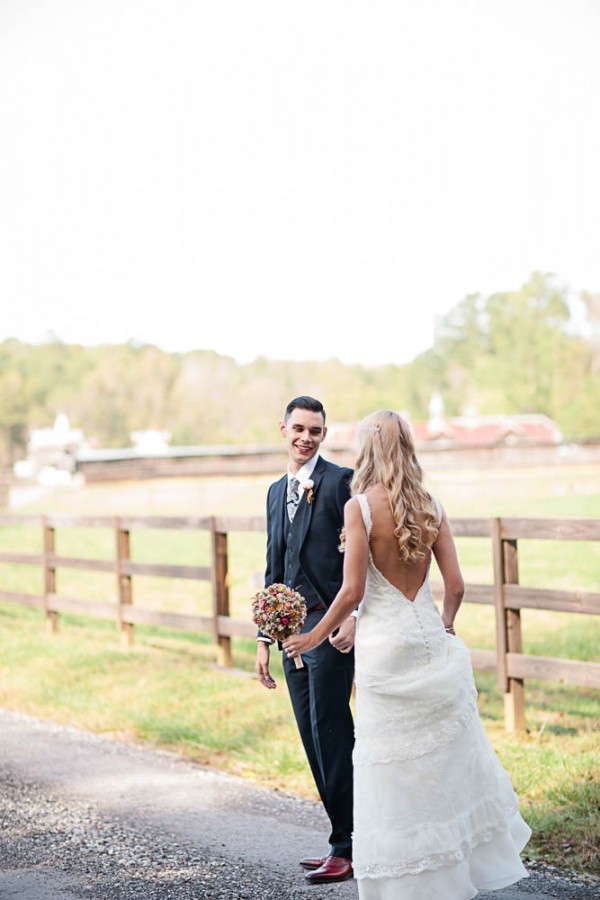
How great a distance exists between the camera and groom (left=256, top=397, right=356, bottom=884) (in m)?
4.59

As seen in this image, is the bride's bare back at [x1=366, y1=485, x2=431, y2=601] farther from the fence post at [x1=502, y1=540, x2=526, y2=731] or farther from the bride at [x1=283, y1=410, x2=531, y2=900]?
the fence post at [x1=502, y1=540, x2=526, y2=731]

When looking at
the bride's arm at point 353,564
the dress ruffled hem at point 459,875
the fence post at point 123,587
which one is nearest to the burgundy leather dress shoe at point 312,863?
→ the dress ruffled hem at point 459,875

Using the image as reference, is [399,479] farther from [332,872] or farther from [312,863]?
[312,863]

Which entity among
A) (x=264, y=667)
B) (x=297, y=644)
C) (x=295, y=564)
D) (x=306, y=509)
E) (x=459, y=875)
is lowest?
(x=459, y=875)

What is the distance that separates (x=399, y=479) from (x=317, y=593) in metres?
0.93

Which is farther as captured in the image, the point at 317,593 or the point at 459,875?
the point at 317,593

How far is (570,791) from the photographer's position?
561cm

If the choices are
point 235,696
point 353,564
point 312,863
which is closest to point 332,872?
point 312,863

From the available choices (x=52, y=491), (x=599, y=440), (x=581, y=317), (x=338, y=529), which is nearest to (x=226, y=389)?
(x=581, y=317)

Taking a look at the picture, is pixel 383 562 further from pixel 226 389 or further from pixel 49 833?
pixel 226 389

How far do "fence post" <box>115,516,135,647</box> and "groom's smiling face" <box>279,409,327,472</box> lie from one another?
6.40 m

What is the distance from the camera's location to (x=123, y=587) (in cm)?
1102

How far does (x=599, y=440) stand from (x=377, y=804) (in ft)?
240

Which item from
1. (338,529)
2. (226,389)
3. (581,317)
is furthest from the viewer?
(226,389)
